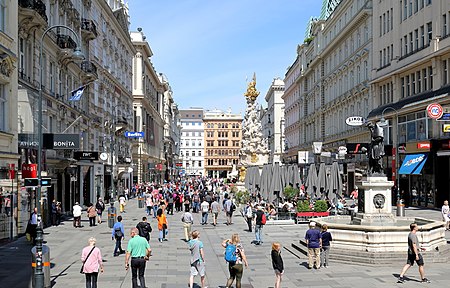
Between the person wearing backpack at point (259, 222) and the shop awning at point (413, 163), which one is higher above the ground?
the shop awning at point (413, 163)

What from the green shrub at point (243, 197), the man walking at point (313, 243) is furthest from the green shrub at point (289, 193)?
A: the man walking at point (313, 243)

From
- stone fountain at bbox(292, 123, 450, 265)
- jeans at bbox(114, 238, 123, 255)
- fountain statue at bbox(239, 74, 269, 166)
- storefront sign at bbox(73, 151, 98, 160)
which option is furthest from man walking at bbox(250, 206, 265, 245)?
fountain statue at bbox(239, 74, 269, 166)

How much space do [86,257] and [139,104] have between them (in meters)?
72.0

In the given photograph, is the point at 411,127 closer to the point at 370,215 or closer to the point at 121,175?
the point at 370,215

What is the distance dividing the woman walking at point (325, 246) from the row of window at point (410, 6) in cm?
2914

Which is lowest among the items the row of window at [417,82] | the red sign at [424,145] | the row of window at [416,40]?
the red sign at [424,145]

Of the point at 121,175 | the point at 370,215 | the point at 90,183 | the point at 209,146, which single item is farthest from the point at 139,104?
the point at 209,146

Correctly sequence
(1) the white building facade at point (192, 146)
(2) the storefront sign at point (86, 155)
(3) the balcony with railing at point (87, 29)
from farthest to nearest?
(1) the white building facade at point (192, 146) → (3) the balcony with railing at point (87, 29) → (2) the storefront sign at point (86, 155)

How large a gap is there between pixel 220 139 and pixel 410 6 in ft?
453

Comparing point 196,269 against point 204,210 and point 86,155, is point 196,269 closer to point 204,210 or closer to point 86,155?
point 204,210

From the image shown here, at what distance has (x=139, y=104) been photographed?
83.9 m

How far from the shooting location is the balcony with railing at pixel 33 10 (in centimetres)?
2705

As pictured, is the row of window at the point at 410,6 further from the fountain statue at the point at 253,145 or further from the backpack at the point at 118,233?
the backpack at the point at 118,233

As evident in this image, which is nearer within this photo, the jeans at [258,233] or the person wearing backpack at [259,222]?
the person wearing backpack at [259,222]
